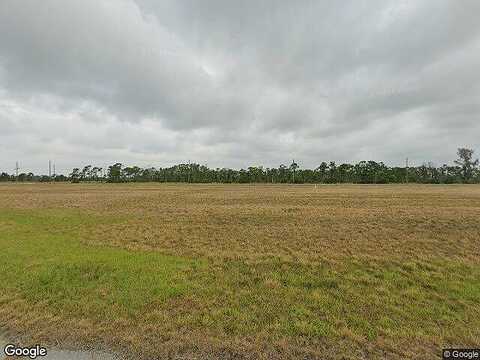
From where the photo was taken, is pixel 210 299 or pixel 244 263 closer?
pixel 210 299

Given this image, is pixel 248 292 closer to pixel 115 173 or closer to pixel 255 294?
pixel 255 294

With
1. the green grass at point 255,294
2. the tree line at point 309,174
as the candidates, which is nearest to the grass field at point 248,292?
the green grass at point 255,294

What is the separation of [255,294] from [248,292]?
21 centimetres

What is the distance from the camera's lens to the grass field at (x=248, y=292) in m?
5.07

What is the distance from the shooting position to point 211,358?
4.59m

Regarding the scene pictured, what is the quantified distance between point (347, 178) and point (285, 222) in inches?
4925

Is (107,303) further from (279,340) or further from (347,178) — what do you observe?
(347,178)

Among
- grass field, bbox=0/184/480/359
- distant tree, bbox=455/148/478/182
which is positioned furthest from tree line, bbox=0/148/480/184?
grass field, bbox=0/184/480/359

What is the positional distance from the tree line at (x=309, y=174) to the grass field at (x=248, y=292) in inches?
4706

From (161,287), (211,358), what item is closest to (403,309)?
(211,358)

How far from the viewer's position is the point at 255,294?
697 cm

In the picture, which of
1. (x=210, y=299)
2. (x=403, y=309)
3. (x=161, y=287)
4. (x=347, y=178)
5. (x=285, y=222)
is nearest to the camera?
(x=403, y=309)

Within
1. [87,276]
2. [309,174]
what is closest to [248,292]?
[87,276]

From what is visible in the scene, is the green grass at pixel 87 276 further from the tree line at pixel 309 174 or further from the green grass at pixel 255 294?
the tree line at pixel 309 174
